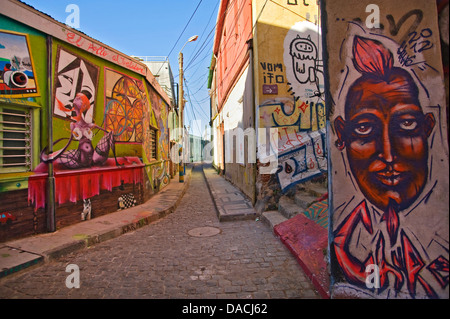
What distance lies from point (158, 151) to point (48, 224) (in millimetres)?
5734

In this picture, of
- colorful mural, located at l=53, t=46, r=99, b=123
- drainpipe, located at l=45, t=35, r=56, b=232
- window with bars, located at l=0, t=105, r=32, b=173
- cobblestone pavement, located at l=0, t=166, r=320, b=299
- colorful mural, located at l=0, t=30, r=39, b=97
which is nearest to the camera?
cobblestone pavement, located at l=0, t=166, r=320, b=299

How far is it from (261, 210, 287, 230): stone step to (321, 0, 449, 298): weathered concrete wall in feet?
8.67

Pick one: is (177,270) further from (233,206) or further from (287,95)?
(287,95)

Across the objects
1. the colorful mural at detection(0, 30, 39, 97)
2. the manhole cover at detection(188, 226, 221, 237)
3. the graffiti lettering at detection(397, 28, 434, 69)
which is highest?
the colorful mural at detection(0, 30, 39, 97)

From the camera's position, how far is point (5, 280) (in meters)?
3.29

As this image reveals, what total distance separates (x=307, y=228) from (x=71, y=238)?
4566 mm

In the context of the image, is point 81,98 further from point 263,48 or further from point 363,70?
point 363,70

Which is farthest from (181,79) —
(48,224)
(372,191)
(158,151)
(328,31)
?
(372,191)

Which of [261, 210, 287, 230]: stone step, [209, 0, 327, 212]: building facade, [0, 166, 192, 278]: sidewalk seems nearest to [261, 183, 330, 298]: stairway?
[261, 210, 287, 230]: stone step

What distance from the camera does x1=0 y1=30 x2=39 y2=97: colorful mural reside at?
4.29m

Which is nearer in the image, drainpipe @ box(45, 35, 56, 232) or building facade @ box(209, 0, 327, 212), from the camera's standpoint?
drainpipe @ box(45, 35, 56, 232)

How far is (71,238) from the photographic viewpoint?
4582mm

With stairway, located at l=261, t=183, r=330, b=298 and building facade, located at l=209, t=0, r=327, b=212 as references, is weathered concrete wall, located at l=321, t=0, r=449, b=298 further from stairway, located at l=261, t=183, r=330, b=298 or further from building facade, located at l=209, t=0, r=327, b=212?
building facade, located at l=209, t=0, r=327, b=212

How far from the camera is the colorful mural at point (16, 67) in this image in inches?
169
